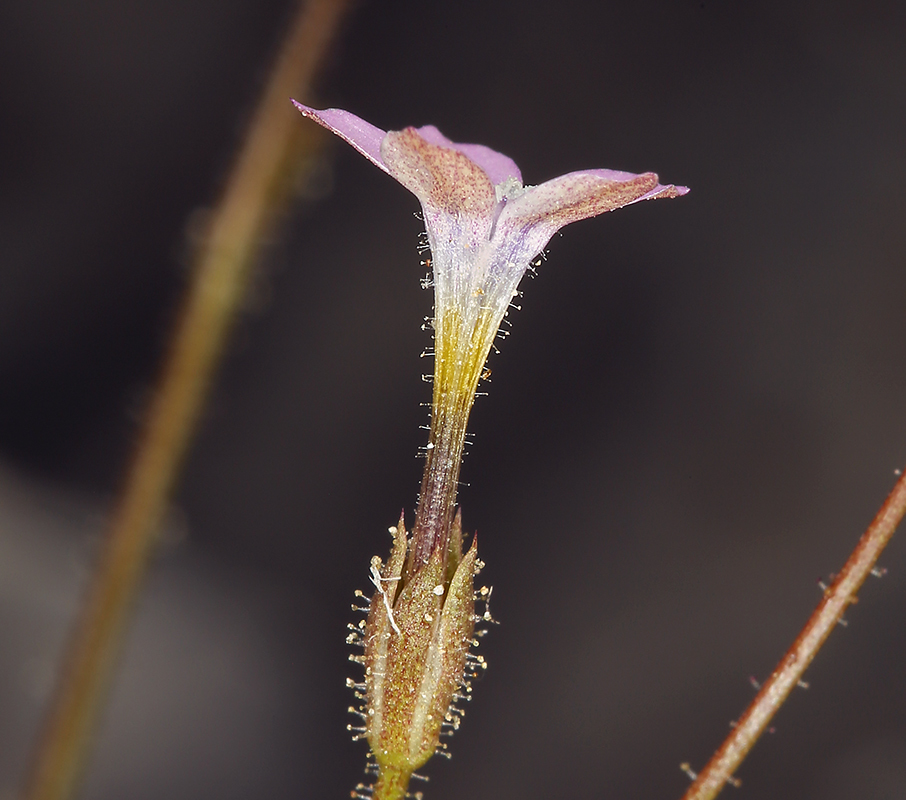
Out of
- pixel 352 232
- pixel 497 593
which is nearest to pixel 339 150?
pixel 352 232

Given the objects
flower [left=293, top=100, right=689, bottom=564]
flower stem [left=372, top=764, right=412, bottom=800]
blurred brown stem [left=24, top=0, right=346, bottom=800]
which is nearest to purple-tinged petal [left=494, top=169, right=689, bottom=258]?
flower [left=293, top=100, right=689, bottom=564]

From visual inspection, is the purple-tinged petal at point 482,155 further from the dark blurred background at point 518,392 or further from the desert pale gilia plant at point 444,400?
the dark blurred background at point 518,392

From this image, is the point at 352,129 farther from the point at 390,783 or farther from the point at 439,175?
the point at 390,783

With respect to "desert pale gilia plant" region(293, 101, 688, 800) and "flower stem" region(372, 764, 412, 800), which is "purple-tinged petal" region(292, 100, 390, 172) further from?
"flower stem" region(372, 764, 412, 800)

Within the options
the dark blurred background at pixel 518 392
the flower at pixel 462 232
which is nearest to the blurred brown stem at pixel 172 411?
the dark blurred background at pixel 518 392

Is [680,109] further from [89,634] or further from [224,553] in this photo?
[89,634]

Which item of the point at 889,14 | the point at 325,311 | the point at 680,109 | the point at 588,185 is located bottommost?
the point at 588,185
